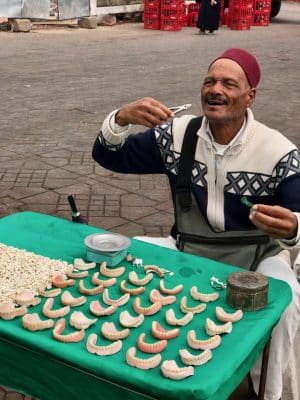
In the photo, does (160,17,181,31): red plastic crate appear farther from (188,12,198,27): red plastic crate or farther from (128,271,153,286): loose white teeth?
(128,271,153,286): loose white teeth

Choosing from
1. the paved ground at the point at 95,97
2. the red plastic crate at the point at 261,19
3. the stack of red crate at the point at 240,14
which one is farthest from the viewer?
→ the red plastic crate at the point at 261,19

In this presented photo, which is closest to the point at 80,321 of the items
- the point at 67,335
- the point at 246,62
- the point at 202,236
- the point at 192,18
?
the point at 67,335

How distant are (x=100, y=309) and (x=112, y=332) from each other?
0.51 feet

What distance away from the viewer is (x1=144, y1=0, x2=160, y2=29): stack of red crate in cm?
1656

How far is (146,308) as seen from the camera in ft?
7.05

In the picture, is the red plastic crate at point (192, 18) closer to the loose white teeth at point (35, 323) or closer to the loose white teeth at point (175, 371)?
the loose white teeth at point (35, 323)

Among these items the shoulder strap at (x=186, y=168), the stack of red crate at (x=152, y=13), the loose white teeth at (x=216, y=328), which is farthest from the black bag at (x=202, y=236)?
the stack of red crate at (x=152, y=13)

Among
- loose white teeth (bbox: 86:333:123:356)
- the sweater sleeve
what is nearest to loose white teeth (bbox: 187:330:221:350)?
loose white teeth (bbox: 86:333:123:356)

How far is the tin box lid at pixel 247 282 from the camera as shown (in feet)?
7.09

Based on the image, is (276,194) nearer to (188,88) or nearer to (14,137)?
(14,137)

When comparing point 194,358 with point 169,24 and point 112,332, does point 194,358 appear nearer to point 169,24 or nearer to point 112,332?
point 112,332

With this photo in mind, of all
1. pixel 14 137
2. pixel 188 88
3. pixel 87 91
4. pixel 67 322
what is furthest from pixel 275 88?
pixel 67 322

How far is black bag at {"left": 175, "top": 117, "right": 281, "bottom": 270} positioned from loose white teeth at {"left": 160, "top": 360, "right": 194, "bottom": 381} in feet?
3.31

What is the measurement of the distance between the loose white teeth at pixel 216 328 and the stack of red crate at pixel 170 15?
49.7 feet
